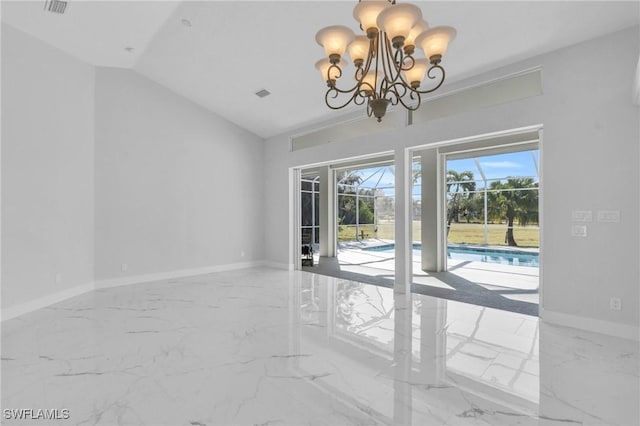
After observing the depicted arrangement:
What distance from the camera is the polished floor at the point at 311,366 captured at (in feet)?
6.56

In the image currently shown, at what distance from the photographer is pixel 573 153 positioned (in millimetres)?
3430

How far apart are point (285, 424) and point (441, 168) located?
20.4 ft

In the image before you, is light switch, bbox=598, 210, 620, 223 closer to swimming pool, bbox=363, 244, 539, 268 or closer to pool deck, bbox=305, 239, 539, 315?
pool deck, bbox=305, 239, 539, 315

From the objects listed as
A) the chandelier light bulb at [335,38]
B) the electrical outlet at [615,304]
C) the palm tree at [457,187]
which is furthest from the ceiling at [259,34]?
the palm tree at [457,187]

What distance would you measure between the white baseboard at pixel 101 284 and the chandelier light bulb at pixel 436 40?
5.17 metres

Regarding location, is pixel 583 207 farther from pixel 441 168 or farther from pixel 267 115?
pixel 267 115

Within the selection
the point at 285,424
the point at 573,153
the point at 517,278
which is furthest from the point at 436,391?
the point at 517,278

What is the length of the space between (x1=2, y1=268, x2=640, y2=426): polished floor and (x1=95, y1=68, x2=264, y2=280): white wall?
1551mm

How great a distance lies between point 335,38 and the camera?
90.3 inches

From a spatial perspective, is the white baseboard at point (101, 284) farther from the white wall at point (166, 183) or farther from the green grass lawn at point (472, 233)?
the green grass lawn at point (472, 233)

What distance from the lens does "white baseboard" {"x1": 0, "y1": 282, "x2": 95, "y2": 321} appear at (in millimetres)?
3747

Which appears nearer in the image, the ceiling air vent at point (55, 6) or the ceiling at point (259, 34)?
the ceiling at point (259, 34)

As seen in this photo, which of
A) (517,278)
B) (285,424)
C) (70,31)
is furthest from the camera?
(517,278)

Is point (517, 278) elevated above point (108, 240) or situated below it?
below
